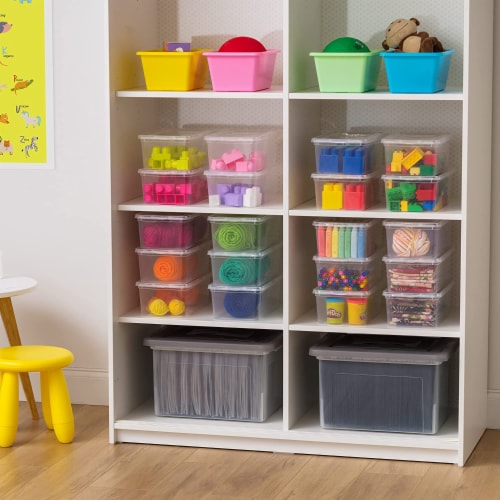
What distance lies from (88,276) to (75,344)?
0.27 metres

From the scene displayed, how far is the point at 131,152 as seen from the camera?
3674mm

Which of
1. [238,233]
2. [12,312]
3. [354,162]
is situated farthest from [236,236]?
[12,312]

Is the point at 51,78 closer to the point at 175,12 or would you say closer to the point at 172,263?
the point at 175,12

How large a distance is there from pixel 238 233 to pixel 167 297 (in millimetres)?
327

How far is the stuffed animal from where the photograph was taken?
329cm

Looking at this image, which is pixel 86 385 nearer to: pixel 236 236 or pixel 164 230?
pixel 164 230

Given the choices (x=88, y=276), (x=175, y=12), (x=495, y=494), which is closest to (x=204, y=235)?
(x=88, y=276)

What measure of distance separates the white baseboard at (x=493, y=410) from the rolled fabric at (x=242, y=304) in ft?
2.90

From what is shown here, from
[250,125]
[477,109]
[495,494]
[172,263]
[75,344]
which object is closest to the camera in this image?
[495,494]

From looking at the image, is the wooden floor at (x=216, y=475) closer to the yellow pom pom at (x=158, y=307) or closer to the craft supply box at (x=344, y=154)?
the yellow pom pom at (x=158, y=307)

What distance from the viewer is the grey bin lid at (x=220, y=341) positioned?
140 inches

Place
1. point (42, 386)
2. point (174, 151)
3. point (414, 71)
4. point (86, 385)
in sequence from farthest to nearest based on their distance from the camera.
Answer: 1. point (86, 385)
2. point (42, 386)
3. point (174, 151)
4. point (414, 71)

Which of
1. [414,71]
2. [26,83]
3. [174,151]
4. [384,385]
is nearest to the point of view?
[414,71]

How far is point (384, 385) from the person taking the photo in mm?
3473
